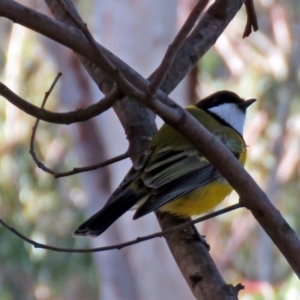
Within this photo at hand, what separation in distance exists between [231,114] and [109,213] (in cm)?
114

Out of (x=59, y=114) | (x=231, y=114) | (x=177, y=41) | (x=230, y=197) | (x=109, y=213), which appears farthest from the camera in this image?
(x=230, y=197)

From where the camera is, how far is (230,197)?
667 cm

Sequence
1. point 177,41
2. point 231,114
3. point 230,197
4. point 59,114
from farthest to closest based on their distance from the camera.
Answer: point 230,197
point 231,114
point 59,114
point 177,41

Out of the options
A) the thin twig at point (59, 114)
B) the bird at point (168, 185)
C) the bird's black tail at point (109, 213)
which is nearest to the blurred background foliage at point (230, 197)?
the bird at point (168, 185)

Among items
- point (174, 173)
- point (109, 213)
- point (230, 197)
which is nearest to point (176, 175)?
point (174, 173)

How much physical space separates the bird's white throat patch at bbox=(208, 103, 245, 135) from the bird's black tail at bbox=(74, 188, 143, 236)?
0.91 m

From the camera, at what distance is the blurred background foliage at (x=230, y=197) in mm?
6945

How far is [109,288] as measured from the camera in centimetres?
550

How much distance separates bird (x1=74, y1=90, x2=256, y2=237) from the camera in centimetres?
213

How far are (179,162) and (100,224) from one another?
531 millimetres

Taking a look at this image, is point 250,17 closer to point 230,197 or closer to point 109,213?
point 109,213

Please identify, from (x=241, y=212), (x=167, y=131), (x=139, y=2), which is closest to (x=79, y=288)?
(x=241, y=212)

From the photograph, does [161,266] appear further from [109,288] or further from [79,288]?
[79,288]

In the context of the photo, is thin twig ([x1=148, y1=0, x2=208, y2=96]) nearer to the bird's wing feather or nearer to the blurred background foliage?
the bird's wing feather
